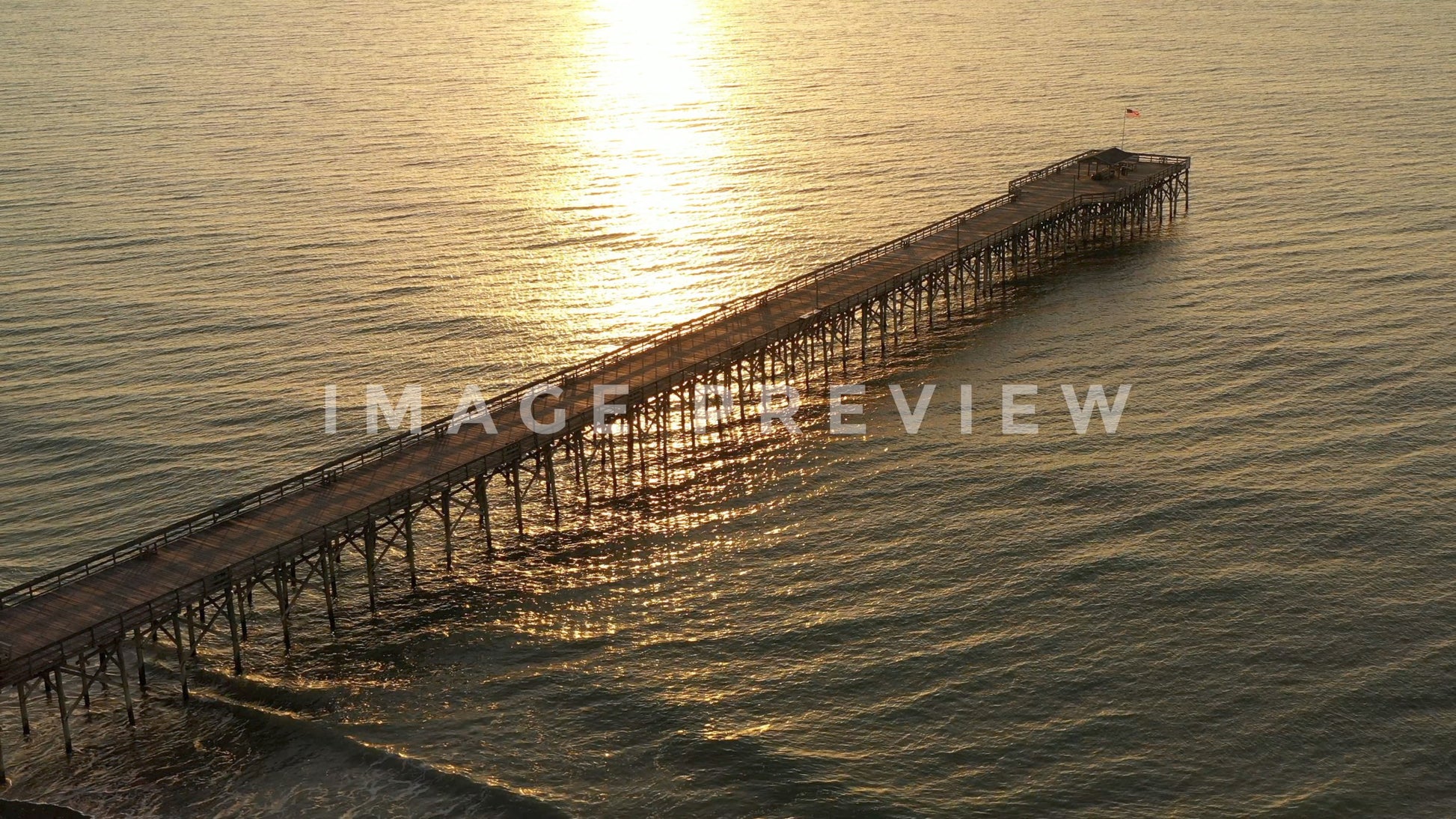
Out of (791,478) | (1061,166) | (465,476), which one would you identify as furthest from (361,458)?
(1061,166)

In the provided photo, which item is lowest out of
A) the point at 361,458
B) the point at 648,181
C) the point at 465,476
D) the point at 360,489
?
the point at 360,489

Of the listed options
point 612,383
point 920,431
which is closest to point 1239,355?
point 920,431

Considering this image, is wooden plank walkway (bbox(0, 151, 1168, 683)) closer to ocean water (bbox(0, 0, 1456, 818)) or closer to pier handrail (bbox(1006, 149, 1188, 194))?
ocean water (bbox(0, 0, 1456, 818))

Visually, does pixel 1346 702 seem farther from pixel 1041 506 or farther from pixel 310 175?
pixel 310 175

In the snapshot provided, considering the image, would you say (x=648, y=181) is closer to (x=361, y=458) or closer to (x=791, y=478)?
(x=791, y=478)

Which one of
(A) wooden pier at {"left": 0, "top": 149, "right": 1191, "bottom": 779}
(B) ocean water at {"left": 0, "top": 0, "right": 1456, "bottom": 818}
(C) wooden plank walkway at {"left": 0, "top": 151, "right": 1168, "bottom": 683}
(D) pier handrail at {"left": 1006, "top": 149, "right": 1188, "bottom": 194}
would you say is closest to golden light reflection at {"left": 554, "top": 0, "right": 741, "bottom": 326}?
(B) ocean water at {"left": 0, "top": 0, "right": 1456, "bottom": 818}

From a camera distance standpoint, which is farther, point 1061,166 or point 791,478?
point 1061,166
